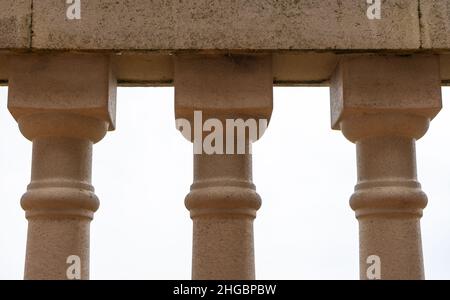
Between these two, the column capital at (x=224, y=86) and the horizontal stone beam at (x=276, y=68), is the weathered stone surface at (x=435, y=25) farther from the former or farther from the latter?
the column capital at (x=224, y=86)

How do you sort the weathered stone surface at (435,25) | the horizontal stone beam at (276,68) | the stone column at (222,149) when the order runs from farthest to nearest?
the horizontal stone beam at (276,68)
the weathered stone surface at (435,25)
the stone column at (222,149)

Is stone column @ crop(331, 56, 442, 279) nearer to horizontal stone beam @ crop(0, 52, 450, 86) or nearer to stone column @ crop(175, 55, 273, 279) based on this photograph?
horizontal stone beam @ crop(0, 52, 450, 86)

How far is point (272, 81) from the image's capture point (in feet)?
17.1

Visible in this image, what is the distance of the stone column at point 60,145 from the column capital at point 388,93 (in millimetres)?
1588

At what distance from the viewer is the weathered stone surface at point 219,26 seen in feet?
16.5

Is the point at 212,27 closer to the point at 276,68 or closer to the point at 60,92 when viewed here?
the point at 276,68

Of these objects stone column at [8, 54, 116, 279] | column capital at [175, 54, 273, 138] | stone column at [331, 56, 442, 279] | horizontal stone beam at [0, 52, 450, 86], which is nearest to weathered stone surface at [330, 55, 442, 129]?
stone column at [331, 56, 442, 279]

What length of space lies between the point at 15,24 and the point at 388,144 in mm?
2545

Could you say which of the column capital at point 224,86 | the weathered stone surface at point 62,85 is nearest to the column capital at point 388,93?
the column capital at point 224,86

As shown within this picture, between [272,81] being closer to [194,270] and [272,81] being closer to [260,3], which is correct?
[260,3]

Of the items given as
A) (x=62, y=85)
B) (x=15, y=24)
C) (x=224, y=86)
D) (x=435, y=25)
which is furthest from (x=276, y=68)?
(x=15, y=24)
